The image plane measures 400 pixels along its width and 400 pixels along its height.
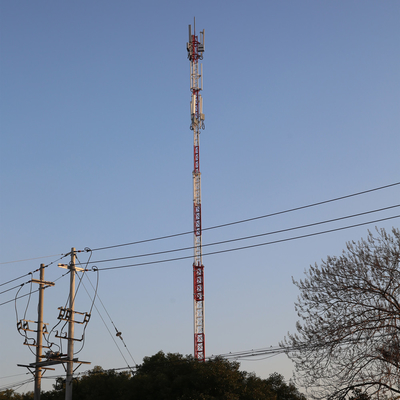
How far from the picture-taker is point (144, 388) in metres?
32.8

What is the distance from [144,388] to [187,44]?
138 feet

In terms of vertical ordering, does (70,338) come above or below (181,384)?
above

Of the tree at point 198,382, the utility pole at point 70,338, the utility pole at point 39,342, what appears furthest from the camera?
the tree at point 198,382

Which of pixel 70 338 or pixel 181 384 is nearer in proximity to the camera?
pixel 70 338

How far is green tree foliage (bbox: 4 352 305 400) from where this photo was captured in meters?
30.3

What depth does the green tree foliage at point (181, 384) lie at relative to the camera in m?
30.3

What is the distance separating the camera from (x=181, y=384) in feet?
103

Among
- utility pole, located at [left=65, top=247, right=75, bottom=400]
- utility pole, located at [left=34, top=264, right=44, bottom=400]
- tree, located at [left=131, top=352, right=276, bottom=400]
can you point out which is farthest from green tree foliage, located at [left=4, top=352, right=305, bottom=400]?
utility pole, located at [left=65, top=247, right=75, bottom=400]

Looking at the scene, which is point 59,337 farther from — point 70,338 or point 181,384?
point 181,384

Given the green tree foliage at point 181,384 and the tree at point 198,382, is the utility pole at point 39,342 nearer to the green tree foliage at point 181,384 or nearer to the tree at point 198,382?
the green tree foliage at point 181,384

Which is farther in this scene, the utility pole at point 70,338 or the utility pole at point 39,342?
the utility pole at point 39,342

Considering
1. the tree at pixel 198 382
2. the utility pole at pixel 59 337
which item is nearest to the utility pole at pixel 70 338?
the utility pole at pixel 59 337

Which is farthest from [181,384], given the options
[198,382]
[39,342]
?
[39,342]

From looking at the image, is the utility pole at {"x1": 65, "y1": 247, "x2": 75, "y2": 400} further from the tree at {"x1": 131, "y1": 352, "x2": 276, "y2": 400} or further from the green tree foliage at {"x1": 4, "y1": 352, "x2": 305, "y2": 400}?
the tree at {"x1": 131, "y1": 352, "x2": 276, "y2": 400}
